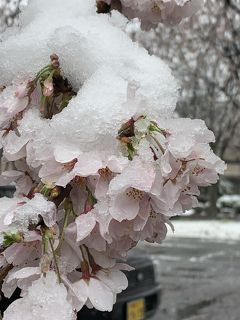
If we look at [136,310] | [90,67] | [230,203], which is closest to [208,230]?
[230,203]

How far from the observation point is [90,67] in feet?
3.83

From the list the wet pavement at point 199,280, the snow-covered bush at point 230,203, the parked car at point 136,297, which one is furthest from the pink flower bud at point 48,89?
the snow-covered bush at point 230,203

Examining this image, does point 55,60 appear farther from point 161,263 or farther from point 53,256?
point 161,263

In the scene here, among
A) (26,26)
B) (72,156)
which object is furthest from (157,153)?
(26,26)

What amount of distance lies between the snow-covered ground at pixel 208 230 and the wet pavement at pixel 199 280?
2.26 metres

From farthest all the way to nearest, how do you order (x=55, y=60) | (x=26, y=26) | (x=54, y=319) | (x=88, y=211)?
1. (x=26, y=26)
2. (x=55, y=60)
3. (x=88, y=211)
4. (x=54, y=319)

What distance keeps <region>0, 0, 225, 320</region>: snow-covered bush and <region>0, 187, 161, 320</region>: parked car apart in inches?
141

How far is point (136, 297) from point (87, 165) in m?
4.63

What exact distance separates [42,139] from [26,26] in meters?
0.37

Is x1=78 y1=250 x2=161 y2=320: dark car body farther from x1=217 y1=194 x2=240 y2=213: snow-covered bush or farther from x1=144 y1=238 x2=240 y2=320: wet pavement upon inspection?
x1=217 y1=194 x2=240 y2=213: snow-covered bush

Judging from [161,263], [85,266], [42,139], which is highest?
[42,139]

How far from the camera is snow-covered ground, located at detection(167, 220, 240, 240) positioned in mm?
19672

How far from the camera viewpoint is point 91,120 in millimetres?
1034

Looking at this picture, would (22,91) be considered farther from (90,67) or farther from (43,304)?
(43,304)
